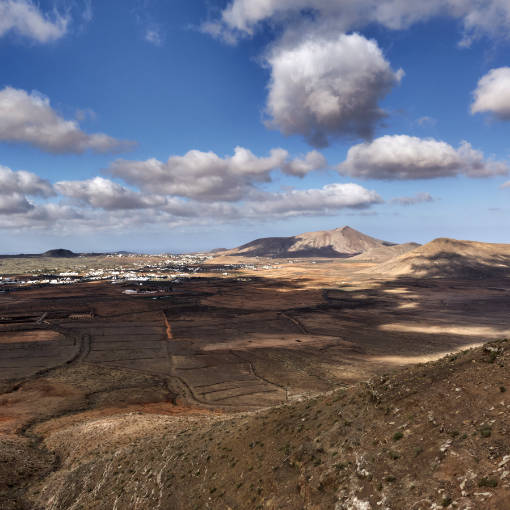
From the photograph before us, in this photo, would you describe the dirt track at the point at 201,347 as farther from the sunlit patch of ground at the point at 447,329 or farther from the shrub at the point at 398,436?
the shrub at the point at 398,436

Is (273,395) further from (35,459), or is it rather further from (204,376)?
(35,459)

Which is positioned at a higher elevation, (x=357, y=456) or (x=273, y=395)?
(x=357, y=456)

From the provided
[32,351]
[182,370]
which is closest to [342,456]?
[182,370]

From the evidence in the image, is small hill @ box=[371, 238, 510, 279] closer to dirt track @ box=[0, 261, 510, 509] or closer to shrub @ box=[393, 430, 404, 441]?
dirt track @ box=[0, 261, 510, 509]

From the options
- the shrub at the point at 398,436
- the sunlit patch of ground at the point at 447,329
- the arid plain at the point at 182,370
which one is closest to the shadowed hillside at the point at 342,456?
the shrub at the point at 398,436

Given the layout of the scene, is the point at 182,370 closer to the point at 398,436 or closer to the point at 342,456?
the point at 342,456

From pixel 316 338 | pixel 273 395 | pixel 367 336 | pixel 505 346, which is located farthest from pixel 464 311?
pixel 505 346
